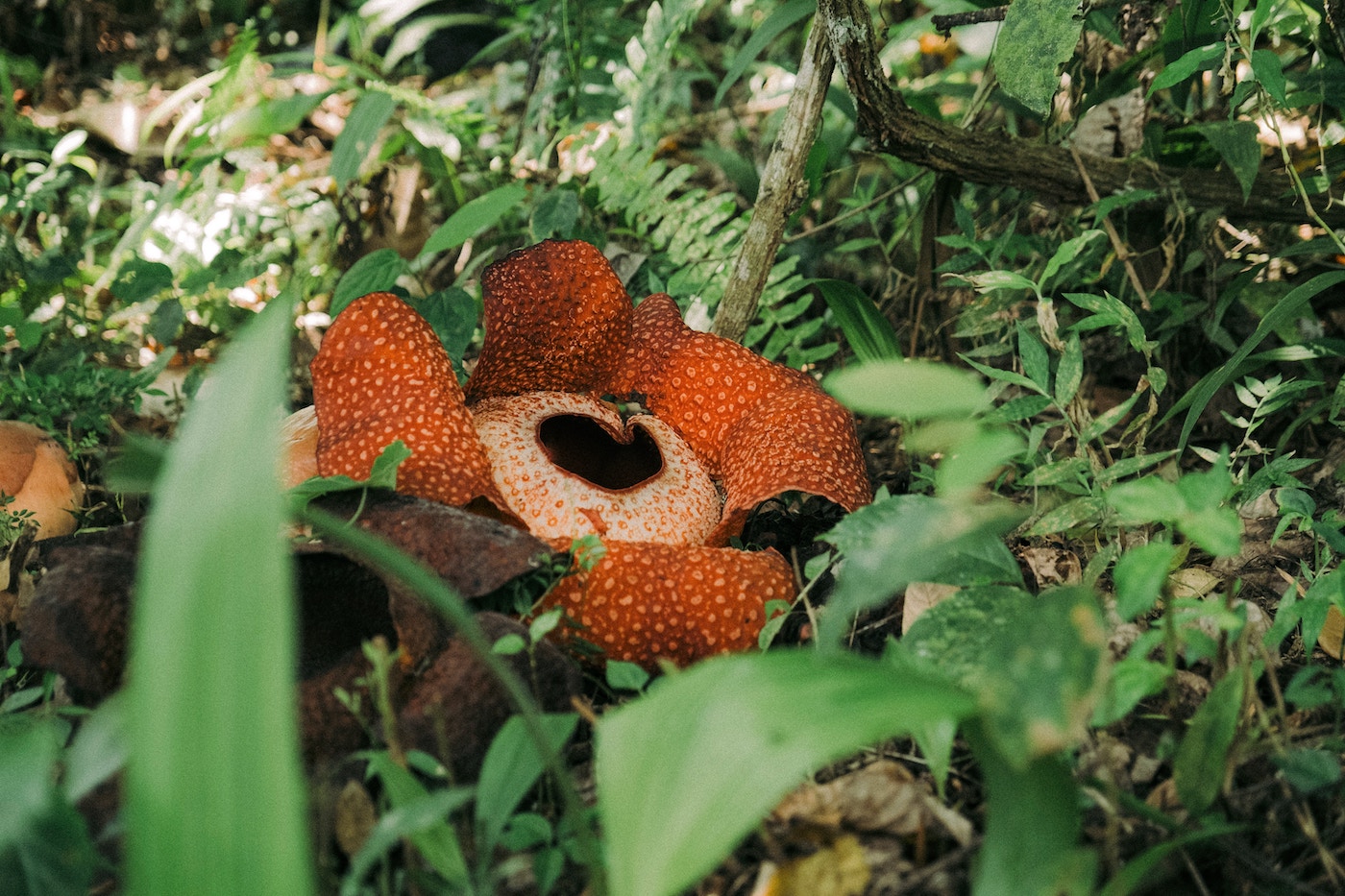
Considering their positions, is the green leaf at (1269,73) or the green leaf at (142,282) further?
the green leaf at (142,282)

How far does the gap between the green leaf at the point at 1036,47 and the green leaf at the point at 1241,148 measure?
506mm

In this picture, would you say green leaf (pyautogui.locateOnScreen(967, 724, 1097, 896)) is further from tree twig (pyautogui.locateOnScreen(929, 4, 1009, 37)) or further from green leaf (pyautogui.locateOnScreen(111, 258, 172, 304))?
green leaf (pyautogui.locateOnScreen(111, 258, 172, 304))

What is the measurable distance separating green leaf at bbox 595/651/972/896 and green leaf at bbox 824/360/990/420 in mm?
264

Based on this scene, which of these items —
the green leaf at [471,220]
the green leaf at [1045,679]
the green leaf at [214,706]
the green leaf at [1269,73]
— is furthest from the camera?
the green leaf at [471,220]

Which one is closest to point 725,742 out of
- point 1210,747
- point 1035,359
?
point 1210,747

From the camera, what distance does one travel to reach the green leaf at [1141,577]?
1173mm

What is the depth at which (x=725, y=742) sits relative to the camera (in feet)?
3.13

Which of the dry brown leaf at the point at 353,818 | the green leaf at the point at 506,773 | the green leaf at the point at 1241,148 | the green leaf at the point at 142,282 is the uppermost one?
the green leaf at the point at 1241,148

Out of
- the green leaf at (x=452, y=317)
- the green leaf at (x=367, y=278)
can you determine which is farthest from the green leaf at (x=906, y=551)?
the green leaf at (x=367, y=278)

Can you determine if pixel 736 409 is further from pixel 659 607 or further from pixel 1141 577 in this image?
pixel 1141 577

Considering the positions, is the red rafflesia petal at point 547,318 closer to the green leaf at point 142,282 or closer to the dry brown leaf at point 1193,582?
the dry brown leaf at point 1193,582

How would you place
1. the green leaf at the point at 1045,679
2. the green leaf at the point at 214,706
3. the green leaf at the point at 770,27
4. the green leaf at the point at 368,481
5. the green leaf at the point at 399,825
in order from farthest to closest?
the green leaf at the point at 770,27, the green leaf at the point at 368,481, the green leaf at the point at 399,825, the green leaf at the point at 1045,679, the green leaf at the point at 214,706

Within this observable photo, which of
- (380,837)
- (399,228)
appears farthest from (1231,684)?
(399,228)

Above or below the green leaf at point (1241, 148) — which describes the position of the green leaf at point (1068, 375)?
below
